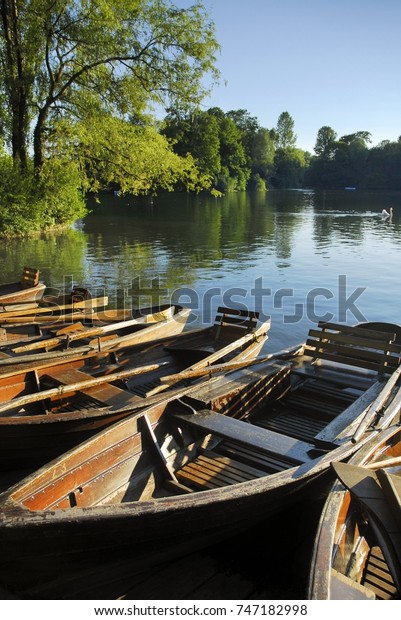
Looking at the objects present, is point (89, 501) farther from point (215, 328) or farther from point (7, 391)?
point (215, 328)

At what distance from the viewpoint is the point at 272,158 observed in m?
130

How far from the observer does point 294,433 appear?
753 centimetres

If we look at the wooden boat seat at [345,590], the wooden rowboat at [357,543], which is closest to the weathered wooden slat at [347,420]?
the wooden rowboat at [357,543]

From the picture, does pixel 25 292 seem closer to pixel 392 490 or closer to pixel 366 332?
pixel 366 332

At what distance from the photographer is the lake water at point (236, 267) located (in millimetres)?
18922

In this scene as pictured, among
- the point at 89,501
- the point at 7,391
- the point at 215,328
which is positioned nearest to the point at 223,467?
the point at 89,501

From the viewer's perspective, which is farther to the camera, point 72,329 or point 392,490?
point 72,329

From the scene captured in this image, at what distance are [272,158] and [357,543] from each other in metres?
133

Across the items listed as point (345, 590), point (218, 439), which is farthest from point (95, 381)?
point (345, 590)

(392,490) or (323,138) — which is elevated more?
(323,138)

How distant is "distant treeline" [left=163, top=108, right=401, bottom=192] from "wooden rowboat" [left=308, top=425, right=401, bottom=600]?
88875 mm

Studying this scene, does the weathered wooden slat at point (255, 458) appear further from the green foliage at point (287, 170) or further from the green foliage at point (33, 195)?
the green foliage at point (287, 170)

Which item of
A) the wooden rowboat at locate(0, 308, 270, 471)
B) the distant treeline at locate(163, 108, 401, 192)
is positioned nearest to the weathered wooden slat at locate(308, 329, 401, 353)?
the wooden rowboat at locate(0, 308, 270, 471)

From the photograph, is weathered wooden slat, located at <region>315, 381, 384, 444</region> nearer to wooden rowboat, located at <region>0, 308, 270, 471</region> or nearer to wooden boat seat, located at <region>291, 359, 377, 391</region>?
wooden boat seat, located at <region>291, 359, 377, 391</region>
